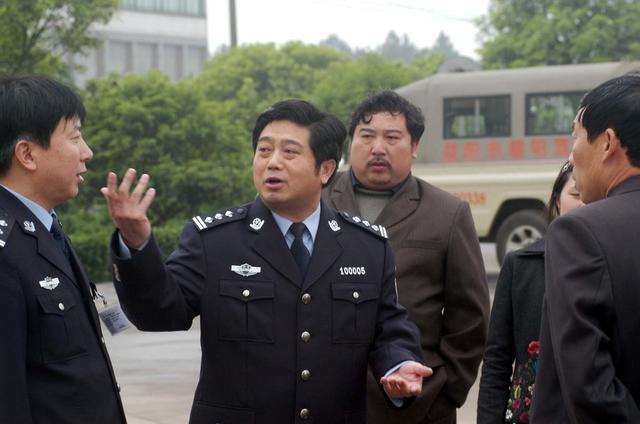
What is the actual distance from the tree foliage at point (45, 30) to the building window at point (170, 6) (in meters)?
49.2

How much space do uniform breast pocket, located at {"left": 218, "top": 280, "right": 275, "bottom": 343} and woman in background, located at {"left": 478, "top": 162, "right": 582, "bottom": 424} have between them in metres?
0.81

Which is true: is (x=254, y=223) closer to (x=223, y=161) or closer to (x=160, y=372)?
(x=160, y=372)

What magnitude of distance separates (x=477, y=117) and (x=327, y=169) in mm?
14441

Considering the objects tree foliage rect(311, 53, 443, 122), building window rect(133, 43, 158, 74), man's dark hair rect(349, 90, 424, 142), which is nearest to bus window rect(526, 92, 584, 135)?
man's dark hair rect(349, 90, 424, 142)

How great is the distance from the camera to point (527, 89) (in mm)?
18141

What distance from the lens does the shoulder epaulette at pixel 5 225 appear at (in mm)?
3373

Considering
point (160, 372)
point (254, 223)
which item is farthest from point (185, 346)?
point (254, 223)

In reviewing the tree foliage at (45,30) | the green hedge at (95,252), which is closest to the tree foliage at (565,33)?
the tree foliage at (45,30)

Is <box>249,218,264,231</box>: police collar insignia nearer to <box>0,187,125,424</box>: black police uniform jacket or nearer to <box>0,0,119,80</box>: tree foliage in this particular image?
<box>0,187,125,424</box>: black police uniform jacket

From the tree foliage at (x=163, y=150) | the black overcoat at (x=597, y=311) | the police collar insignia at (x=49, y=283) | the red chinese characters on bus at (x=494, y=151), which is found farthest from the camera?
the tree foliage at (x=163, y=150)

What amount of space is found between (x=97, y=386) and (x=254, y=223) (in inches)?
32.6

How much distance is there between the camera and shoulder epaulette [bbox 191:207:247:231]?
400 centimetres

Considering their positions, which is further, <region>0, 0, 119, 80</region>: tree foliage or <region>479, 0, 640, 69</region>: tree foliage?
<region>479, 0, 640, 69</region>: tree foliage

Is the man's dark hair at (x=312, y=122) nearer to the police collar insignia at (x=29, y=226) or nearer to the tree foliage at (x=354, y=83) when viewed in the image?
the police collar insignia at (x=29, y=226)
